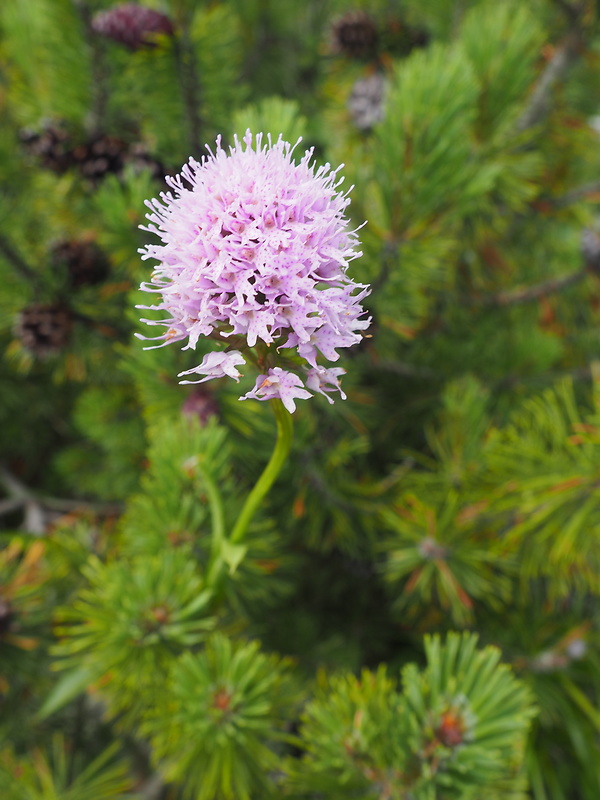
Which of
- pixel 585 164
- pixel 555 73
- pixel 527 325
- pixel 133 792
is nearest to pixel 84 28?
pixel 555 73

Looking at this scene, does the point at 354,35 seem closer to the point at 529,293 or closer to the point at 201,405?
the point at 529,293

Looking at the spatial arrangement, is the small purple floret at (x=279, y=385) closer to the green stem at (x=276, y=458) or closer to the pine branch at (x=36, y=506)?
the green stem at (x=276, y=458)

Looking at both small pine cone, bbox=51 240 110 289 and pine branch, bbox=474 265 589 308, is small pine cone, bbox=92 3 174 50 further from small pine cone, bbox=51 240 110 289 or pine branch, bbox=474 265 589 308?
pine branch, bbox=474 265 589 308

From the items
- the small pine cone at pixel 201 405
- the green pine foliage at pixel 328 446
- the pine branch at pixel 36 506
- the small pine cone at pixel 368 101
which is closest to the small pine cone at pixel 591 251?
the green pine foliage at pixel 328 446

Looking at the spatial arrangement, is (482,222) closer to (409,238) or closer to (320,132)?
(409,238)

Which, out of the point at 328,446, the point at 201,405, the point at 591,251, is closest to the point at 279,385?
the point at 201,405
